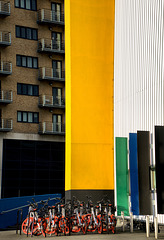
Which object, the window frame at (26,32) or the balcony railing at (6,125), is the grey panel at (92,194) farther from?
the window frame at (26,32)

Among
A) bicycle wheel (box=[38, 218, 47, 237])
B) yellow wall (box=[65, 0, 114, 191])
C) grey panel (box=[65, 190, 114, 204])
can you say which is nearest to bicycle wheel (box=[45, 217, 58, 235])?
bicycle wheel (box=[38, 218, 47, 237])

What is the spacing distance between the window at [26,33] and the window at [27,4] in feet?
7.03

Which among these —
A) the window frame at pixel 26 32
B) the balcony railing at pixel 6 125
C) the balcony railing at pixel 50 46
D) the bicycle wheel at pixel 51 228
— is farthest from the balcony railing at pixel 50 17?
the bicycle wheel at pixel 51 228

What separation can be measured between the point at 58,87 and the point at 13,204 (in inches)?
1011

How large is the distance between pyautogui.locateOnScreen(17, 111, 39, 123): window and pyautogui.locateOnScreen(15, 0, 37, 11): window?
10.7 m

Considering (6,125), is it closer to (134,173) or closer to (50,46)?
(50,46)

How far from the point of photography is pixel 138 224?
22.0 m

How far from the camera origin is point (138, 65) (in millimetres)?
22906

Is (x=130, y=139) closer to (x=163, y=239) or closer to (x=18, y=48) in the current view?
(x=163, y=239)

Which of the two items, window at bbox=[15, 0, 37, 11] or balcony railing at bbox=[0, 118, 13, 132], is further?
window at bbox=[15, 0, 37, 11]

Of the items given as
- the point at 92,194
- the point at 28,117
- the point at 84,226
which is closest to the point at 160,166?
the point at 84,226

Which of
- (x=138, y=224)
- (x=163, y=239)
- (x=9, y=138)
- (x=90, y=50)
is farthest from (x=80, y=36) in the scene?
(x=9, y=138)

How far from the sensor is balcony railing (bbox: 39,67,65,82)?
161ft

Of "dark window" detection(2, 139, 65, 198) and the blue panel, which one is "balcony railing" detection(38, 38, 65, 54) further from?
the blue panel
